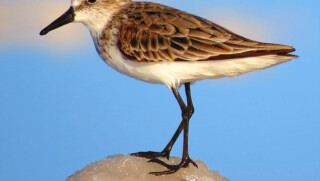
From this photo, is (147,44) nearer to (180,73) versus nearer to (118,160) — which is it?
(180,73)

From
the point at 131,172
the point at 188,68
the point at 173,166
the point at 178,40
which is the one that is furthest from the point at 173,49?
the point at 131,172

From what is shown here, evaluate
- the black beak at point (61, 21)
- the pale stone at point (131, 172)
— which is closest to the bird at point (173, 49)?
the pale stone at point (131, 172)

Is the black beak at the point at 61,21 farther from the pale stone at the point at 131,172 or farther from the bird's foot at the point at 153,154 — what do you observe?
the bird's foot at the point at 153,154

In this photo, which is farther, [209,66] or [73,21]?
[73,21]

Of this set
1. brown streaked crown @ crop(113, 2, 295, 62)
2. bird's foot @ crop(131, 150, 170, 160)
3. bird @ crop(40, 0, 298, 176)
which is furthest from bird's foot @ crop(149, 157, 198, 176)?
brown streaked crown @ crop(113, 2, 295, 62)

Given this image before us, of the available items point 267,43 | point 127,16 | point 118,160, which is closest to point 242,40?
point 267,43

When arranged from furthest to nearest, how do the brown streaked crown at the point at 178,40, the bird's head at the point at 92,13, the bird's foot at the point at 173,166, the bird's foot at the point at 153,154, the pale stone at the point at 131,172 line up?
the bird's foot at the point at 153,154, the bird's head at the point at 92,13, the bird's foot at the point at 173,166, the pale stone at the point at 131,172, the brown streaked crown at the point at 178,40

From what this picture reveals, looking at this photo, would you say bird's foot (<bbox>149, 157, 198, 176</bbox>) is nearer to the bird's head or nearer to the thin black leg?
the thin black leg
